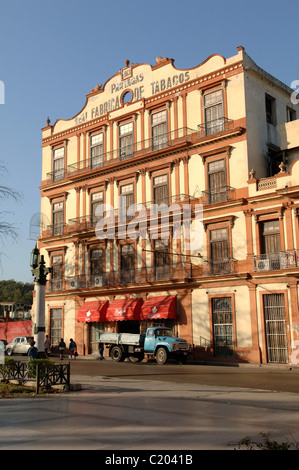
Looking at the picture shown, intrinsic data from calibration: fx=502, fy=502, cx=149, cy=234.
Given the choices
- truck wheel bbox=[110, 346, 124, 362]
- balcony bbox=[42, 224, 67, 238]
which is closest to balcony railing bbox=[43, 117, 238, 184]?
balcony bbox=[42, 224, 67, 238]

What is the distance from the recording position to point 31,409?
37.9 feet

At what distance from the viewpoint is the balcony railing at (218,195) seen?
3027 cm

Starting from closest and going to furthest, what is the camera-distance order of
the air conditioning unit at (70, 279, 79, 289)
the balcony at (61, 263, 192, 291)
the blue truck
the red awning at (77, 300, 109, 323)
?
the blue truck → the balcony at (61, 263, 192, 291) → the red awning at (77, 300, 109, 323) → the air conditioning unit at (70, 279, 79, 289)

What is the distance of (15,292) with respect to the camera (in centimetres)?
8931

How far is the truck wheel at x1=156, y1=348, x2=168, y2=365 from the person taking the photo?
27.3 m

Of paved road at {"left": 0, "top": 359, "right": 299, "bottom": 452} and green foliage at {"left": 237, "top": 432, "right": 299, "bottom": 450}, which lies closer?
green foliage at {"left": 237, "top": 432, "right": 299, "bottom": 450}

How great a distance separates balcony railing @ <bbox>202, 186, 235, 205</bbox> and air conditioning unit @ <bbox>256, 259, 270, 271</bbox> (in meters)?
4.33

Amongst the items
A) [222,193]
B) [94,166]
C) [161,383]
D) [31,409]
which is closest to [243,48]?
[222,193]

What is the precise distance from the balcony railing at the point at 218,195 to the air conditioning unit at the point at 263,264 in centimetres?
433

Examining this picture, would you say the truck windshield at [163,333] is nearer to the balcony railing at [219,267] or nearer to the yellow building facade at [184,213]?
the yellow building facade at [184,213]

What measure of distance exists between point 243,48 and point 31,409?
2633 centimetres

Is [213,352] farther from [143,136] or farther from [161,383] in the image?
[143,136]

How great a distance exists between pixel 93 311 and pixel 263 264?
13641 millimetres

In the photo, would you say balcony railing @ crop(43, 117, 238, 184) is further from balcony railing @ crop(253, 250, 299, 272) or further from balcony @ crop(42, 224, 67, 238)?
balcony railing @ crop(253, 250, 299, 272)
